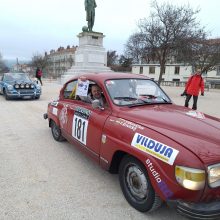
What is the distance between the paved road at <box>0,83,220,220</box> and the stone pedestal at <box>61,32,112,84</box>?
57.2 feet

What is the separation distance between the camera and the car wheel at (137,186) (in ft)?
9.82

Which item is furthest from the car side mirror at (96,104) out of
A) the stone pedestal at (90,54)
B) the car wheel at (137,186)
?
the stone pedestal at (90,54)

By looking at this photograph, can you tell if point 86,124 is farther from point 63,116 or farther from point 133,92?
point 63,116

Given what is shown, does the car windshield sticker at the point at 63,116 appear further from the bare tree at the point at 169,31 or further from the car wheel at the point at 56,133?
the bare tree at the point at 169,31

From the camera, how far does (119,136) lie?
3330 millimetres

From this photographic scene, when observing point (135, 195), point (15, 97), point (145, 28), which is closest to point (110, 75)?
point (135, 195)

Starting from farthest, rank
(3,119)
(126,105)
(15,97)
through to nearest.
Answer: (15,97) < (3,119) < (126,105)

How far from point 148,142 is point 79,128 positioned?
1.78 meters

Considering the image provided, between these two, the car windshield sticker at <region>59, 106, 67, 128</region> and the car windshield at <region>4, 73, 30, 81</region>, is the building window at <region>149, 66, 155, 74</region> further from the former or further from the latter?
the car windshield sticker at <region>59, 106, 67, 128</region>

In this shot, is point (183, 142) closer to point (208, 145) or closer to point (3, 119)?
point (208, 145)

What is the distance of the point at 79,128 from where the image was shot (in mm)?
4434

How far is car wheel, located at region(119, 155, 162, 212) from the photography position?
2.99 meters

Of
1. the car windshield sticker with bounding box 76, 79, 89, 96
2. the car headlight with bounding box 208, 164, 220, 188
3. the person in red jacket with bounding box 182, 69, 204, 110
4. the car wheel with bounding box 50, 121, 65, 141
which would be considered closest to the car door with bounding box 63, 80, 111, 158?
the car windshield sticker with bounding box 76, 79, 89, 96

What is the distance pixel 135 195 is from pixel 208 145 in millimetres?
1136
